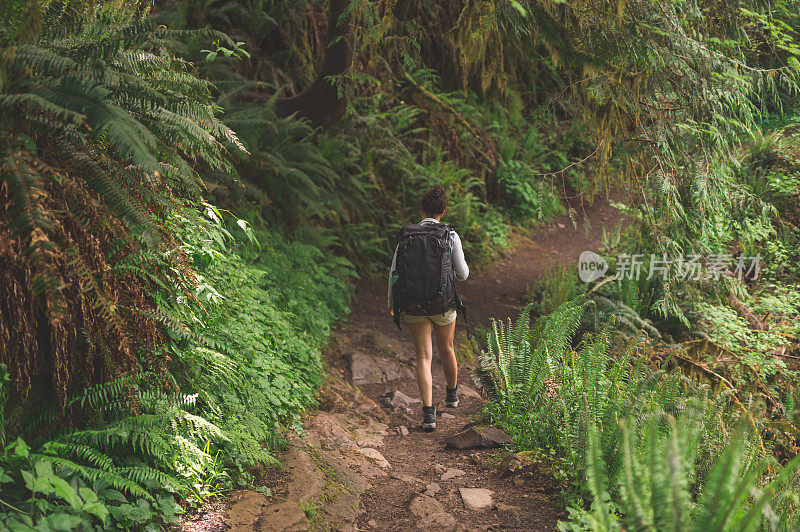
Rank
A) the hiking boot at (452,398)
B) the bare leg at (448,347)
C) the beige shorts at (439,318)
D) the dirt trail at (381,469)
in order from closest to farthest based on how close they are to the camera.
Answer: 1. the dirt trail at (381,469)
2. the beige shorts at (439,318)
3. the bare leg at (448,347)
4. the hiking boot at (452,398)

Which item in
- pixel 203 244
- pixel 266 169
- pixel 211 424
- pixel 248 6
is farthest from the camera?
pixel 248 6

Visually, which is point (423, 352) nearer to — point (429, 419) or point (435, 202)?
point (429, 419)

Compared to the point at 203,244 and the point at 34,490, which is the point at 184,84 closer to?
the point at 203,244

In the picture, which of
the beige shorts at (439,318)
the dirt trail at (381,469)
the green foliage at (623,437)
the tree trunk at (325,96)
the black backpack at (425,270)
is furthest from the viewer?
the tree trunk at (325,96)

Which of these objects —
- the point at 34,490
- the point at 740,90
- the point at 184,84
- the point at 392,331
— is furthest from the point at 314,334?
the point at 740,90

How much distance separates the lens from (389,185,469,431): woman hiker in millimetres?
4672

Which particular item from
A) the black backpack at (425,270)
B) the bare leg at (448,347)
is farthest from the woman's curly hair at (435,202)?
the bare leg at (448,347)

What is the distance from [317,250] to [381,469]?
3.16 m

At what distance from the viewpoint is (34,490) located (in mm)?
2398

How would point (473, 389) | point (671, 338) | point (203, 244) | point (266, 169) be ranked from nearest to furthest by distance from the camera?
point (203, 244)
point (473, 389)
point (266, 169)
point (671, 338)

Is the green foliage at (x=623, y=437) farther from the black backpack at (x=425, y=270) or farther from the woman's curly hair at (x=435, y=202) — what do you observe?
the woman's curly hair at (x=435, y=202)

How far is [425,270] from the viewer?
4.68 meters

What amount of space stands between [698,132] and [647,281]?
2424 millimetres

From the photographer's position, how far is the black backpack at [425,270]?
15.3 feet
